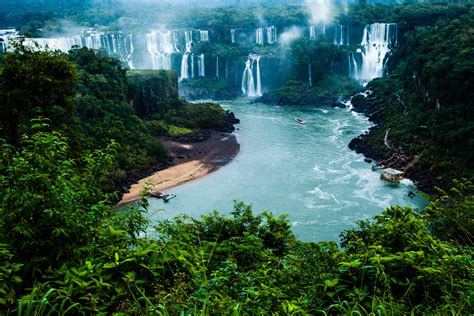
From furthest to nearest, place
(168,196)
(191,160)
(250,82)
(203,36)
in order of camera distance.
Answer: (203,36), (250,82), (191,160), (168,196)

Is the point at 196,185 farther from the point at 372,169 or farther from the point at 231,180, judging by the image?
the point at 372,169

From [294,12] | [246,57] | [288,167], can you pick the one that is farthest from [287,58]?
[288,167]

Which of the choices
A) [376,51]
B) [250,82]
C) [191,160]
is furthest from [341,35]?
[191,160]

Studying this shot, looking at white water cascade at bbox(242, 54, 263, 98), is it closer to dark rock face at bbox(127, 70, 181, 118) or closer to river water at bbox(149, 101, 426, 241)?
dark rock face at bbox(127, 70, 181, 118)

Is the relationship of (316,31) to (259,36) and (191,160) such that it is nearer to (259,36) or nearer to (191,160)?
Result: (259,36)

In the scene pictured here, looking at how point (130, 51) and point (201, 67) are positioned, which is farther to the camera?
point (130, 51)

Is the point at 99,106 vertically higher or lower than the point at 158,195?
higher
